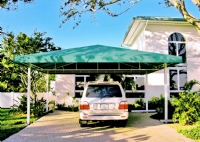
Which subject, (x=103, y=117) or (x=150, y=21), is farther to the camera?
(x=150, y=21)

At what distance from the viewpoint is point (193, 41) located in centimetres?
1659

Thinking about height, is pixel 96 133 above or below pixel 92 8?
below

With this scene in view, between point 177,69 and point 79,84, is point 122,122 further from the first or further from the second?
point 177,69

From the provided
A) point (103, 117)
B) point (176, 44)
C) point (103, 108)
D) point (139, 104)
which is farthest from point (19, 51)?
point (176, 44)

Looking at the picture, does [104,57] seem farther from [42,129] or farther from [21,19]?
[21,19]

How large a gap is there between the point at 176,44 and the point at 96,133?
10.2 metres

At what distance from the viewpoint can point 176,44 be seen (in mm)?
16531

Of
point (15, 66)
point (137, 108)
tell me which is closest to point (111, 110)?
point (137, 108)

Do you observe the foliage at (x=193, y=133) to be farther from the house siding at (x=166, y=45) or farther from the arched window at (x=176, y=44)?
the arched window at (x=176, y=44)

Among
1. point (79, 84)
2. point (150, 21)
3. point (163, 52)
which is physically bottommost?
point (79, 84)

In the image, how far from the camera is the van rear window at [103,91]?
360 inches

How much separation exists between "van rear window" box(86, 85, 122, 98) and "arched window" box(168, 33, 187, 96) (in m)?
8.23

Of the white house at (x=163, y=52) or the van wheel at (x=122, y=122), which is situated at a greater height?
the white house at (x=163, y=52)

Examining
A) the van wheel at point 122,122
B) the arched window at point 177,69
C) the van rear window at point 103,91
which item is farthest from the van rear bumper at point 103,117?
the arched window at point 177,69
